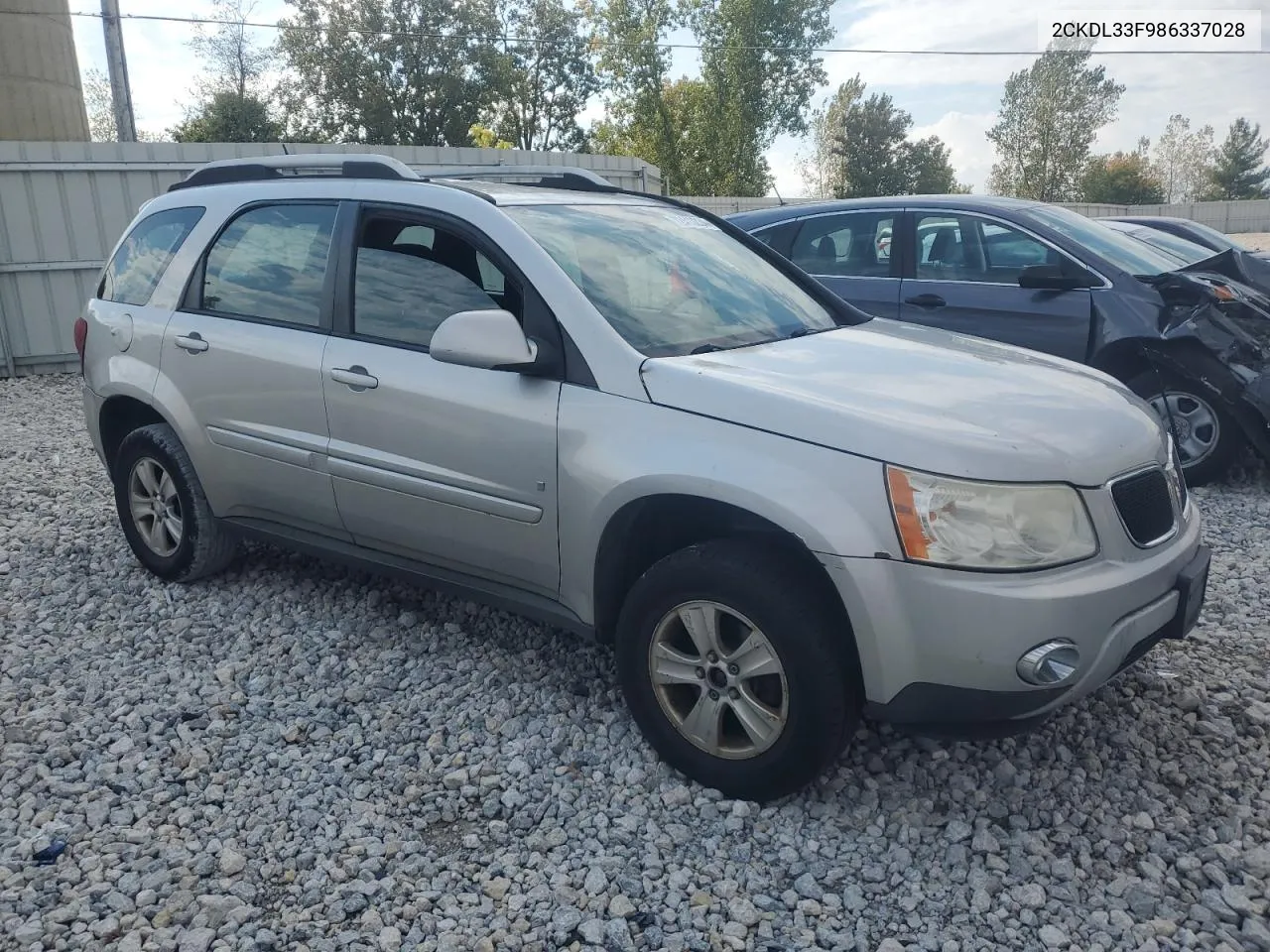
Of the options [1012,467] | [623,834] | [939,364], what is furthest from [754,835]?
[939,364]

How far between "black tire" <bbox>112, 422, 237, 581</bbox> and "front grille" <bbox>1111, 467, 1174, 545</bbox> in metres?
3.55

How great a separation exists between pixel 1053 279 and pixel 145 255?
4880 mm

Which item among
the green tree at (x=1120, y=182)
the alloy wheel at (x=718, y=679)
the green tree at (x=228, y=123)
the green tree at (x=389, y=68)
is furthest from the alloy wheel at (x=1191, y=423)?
the green tree at (x=1120, y=182)

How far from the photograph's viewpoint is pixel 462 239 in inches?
138

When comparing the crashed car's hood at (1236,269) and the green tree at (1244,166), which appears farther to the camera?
the green tree at (1244,166)

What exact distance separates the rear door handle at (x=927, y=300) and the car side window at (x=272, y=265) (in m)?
3.99

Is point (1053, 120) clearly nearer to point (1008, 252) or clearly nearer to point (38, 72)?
point (38, 72)

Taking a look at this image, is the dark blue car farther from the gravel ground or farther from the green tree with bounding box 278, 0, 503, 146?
the green tree with bounding box 278, 0, 503, 146

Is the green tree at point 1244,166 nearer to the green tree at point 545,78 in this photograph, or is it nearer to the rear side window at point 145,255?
the green tree at point 545,78

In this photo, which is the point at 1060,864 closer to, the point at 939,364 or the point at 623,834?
the point at 623,834

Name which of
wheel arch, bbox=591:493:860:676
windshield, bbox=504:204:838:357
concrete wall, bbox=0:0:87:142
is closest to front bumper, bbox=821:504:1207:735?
wheel arch, bbox=591:493:860:676

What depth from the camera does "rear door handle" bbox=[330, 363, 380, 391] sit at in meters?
3.59

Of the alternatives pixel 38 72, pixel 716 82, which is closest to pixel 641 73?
pixel 716 82

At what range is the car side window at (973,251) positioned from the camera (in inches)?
248
